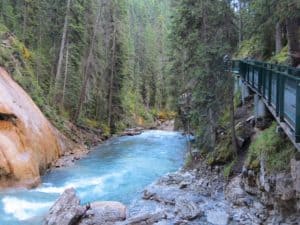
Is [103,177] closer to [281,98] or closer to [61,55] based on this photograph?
[281,98]

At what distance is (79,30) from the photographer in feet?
98.2

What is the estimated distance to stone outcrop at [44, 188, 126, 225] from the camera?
11727mm

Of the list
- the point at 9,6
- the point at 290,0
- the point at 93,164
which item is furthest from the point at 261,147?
the point at 9,6

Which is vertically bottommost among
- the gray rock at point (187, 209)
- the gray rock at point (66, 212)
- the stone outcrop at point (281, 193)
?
the gray rock at point (187, 209)

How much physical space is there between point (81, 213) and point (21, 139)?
696 centimetres

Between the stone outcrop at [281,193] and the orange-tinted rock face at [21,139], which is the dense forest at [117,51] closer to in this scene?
the orange-tinted rock face at [21,139]

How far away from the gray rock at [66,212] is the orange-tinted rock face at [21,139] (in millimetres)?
3846

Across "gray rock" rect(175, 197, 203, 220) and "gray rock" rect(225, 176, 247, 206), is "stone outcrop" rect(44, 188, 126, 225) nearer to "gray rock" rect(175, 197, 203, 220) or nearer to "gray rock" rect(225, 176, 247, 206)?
"gray rock" rect(175, 197, 203, 220)

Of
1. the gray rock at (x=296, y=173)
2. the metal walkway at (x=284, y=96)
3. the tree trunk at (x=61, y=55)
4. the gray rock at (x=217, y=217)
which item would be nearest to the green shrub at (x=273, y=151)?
the gray rock at (x=296, y=173)

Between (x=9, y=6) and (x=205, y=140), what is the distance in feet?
66.2

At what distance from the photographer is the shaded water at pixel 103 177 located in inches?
538

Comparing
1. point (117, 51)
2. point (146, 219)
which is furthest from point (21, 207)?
point (117, 51)

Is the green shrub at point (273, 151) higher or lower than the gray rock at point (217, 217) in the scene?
higher

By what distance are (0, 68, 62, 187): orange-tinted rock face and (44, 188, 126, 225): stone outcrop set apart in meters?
3.83
